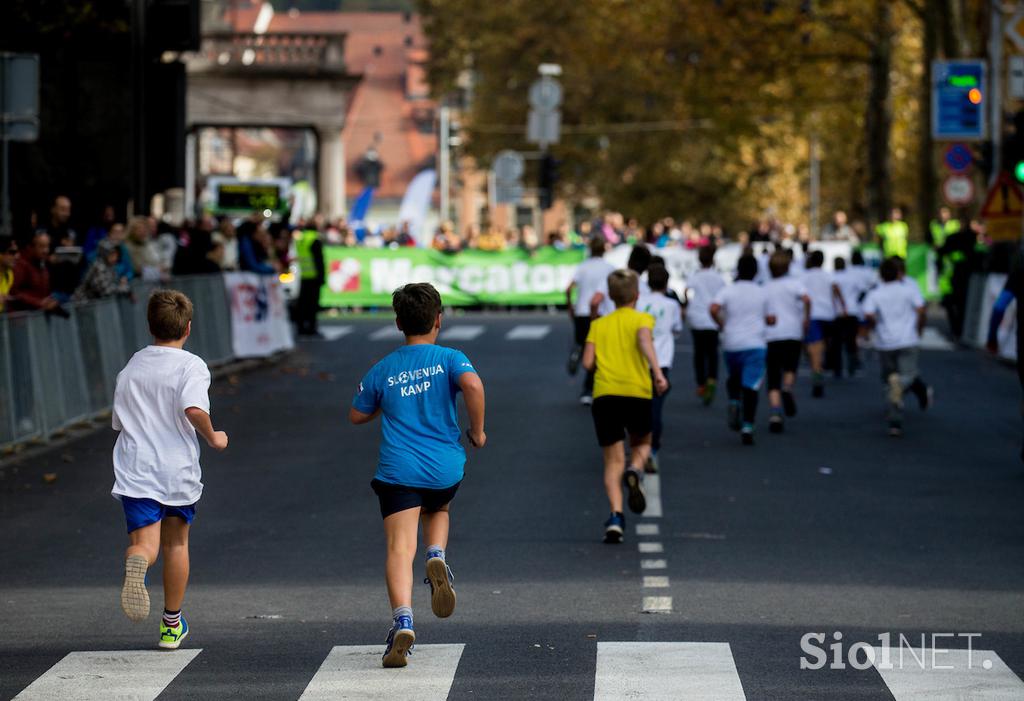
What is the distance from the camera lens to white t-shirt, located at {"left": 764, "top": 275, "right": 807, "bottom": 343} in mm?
20234

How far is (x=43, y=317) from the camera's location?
59.2ft

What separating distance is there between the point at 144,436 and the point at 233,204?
188 feet

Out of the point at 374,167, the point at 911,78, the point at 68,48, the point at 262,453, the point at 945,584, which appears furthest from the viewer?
the point at 374,167

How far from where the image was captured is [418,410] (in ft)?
28.8

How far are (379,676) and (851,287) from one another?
18.5 m

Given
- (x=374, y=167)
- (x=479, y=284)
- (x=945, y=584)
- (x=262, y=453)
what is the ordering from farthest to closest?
(x=374, y=167) < (x=479, y=284) < (x=262, y=453) < (x=945, y=584)

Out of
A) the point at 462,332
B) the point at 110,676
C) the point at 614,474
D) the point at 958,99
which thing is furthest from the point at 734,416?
the point at 958,99

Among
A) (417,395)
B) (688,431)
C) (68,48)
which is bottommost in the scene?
(688,431)

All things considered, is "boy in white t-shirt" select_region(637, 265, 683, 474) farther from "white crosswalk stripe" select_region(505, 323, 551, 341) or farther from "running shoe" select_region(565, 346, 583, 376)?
"white crosswalk stripe" select_region(505, 323, 551, 341)

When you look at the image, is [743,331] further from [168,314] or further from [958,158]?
[958,158]

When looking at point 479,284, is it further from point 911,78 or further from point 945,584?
point 945,584

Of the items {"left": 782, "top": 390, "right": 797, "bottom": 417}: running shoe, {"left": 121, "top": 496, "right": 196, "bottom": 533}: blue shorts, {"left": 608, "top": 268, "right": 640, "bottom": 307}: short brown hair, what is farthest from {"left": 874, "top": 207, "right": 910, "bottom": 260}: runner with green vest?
{"left": 121, "top": 496, "right": 196, "bottom": 533}: blue shorts

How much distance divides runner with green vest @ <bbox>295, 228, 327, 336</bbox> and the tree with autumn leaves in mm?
12700

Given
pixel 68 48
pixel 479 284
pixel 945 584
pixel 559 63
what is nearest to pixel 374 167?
pixel 559 63
